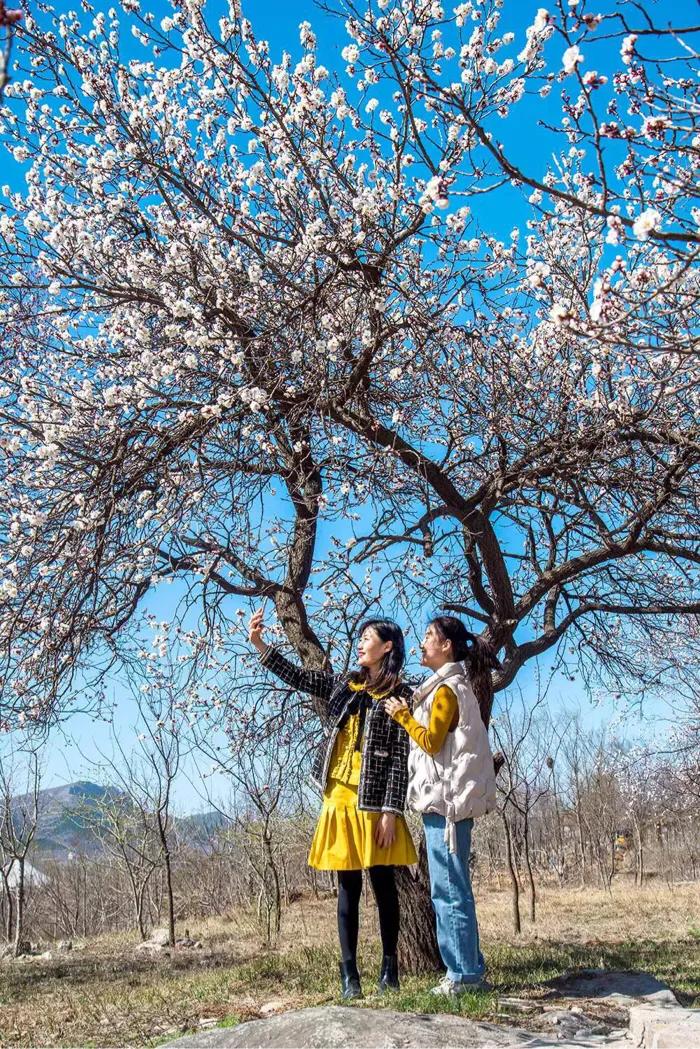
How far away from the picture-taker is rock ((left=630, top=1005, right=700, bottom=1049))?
3.13 m

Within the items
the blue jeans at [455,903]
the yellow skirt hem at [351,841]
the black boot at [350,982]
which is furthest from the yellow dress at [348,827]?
the black boot at [350,982]

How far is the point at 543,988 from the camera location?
15.5ft

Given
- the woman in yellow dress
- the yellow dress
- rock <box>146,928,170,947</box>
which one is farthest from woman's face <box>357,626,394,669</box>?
rock <box>146,928,170,947</box>

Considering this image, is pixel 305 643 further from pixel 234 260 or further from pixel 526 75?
pixel 526 75

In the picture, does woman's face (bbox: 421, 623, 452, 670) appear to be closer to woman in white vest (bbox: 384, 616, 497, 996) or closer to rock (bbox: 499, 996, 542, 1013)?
woman in white vest (bbox: 384, 616, 497, 996)

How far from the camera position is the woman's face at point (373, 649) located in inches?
179

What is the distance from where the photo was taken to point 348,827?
4391 millimetres

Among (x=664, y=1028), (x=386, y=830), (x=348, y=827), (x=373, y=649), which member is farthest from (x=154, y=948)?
(x=664, y=1028)

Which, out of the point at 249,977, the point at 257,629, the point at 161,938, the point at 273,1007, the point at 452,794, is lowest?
the point at 161,938

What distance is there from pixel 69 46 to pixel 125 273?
1.22 metres

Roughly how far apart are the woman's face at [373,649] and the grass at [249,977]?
145 cm

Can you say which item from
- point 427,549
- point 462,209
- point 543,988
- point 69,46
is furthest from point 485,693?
point 69,46

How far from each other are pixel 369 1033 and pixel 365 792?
113 cm

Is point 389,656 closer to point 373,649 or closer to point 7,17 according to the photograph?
point 373,649
